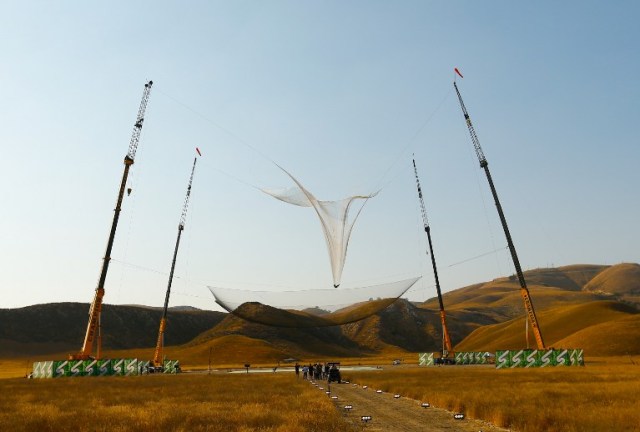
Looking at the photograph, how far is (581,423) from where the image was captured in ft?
56.5

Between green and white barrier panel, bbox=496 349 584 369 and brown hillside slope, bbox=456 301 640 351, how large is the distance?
221ft

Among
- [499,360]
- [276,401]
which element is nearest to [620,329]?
[499,360]

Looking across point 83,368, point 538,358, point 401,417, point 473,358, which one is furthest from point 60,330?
point 401,417

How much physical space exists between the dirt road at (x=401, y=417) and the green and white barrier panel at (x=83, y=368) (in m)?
39.2

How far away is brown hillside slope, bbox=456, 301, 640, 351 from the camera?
13275cm

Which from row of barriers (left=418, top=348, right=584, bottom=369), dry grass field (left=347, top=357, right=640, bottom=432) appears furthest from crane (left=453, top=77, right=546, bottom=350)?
dry grass field (left=347, top=357, right=640, bottom=432)

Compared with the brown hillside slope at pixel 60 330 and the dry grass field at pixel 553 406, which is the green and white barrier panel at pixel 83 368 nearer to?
the dry grass field at pixel 553 406

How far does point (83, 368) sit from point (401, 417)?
156 feet

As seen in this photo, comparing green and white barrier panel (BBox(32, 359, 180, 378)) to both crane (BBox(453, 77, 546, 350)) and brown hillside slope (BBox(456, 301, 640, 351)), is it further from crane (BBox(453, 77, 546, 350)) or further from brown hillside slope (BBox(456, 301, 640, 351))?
brown hillside slope (BBox(456, 301, 640, 351))

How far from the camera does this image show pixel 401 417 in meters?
21.7

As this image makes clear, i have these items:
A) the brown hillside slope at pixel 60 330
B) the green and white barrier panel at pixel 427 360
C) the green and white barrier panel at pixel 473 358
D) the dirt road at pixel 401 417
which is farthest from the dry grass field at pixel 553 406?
the brown hillside slope at pixel 60 330

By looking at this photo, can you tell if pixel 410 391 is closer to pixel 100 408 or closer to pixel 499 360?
pixel 100 408

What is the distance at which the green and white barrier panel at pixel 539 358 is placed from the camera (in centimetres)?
6153

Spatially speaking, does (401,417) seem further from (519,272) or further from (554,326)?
(554,326)
